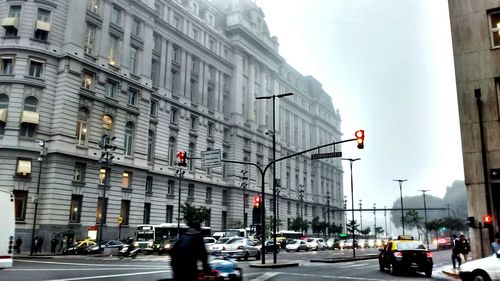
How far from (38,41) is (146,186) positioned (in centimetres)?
2149

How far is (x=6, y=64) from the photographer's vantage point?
4228cm

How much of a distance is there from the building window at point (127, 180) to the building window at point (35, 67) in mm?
14360

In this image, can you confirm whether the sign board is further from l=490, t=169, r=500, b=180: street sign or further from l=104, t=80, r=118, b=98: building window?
l=104, t=80, r=118, b=98: building window

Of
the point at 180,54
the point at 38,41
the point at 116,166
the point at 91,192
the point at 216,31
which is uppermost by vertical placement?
the point at 216,31

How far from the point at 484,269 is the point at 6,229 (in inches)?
628

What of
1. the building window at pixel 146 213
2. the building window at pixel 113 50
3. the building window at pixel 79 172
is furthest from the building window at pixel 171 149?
the building window at pixel 79 172

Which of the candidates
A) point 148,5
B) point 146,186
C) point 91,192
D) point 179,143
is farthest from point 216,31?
point 91,192

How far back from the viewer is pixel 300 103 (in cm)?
10500

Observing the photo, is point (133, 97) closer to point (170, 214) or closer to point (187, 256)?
point (170, 214)

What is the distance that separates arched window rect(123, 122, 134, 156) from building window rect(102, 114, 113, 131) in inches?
103

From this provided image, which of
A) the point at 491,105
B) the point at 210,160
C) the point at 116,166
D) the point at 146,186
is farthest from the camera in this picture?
the point at 146,186

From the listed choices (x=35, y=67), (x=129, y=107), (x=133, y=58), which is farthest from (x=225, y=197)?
(x=35, y=67)

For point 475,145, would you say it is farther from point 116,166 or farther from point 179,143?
point 179,143

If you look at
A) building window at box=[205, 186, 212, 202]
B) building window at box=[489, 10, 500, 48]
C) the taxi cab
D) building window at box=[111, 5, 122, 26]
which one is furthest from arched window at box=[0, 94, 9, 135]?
building window at box=[489, 10, 500, 48]
